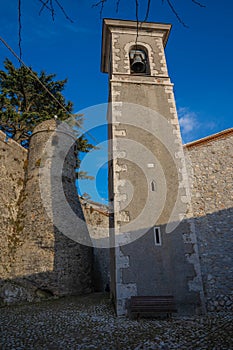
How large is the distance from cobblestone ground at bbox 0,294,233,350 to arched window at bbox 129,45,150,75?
28.7 ft

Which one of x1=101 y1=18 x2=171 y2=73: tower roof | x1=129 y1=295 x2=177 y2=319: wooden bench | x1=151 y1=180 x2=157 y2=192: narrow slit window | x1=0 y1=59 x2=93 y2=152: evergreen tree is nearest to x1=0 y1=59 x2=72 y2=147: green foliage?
x1=0 y1=59 x2=93 y2=152: evergreen tree

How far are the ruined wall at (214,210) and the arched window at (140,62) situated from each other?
4122mm

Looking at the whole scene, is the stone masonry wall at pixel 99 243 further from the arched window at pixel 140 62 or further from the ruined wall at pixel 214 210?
the arched window at pixel 140 62

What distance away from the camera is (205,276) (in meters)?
6.36

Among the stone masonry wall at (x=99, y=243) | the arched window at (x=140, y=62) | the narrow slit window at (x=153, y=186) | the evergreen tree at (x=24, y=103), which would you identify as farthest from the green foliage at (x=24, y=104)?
the narrow slit window at (x=153, y=186)

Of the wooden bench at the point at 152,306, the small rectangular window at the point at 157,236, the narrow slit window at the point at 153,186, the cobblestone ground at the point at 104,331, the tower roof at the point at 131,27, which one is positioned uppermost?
the tower roof at the point at 131,27

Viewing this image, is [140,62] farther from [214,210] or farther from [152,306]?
[152,306]

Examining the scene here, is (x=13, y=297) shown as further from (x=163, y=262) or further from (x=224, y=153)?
(x=224, y=153)

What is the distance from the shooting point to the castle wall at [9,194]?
906cm

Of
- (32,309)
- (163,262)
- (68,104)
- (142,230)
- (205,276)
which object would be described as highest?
(68,104)

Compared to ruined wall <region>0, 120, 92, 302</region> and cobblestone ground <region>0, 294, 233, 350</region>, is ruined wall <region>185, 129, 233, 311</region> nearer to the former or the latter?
cobblestone ground <region>0, 294, 233, 350</region>

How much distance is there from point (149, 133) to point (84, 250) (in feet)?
19.7

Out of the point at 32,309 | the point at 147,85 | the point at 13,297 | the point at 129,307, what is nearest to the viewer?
the point at 129,307

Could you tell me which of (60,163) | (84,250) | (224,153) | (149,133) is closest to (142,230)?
(149,133)
